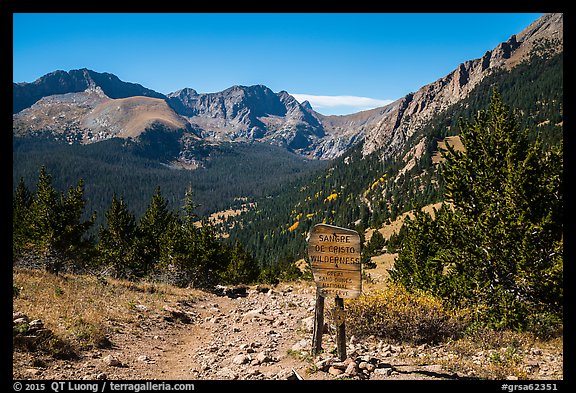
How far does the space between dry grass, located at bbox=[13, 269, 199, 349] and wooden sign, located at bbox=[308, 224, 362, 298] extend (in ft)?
21.8

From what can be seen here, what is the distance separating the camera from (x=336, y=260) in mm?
7988

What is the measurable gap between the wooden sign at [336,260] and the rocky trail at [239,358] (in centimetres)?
158

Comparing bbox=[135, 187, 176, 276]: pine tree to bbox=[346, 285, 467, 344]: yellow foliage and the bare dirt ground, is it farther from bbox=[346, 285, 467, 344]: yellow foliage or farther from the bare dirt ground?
bbox=[346, 285, 467, 344]: yellow foliage

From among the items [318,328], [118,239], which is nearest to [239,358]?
[318,328]

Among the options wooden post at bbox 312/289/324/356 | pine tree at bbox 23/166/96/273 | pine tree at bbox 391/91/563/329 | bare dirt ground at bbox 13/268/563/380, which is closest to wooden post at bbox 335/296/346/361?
bare dirt ground at bbox 13/268/563/380

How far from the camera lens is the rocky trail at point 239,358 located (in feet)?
23.9

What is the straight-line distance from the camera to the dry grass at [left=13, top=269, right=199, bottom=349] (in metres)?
9.68

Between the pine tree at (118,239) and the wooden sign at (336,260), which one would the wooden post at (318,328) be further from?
the pine tree at (118,239)

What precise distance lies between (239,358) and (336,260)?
381 centimetres

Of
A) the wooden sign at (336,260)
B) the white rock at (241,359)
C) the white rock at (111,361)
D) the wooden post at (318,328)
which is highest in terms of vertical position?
the wooden sign at (336,260)

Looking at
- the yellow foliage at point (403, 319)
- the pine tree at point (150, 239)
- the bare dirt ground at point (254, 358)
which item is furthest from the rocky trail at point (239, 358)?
the pine tree at point (150, 239)

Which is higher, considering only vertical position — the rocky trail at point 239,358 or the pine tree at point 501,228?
the pine tree at point 501,228

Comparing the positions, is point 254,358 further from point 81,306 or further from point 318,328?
point 81,306
